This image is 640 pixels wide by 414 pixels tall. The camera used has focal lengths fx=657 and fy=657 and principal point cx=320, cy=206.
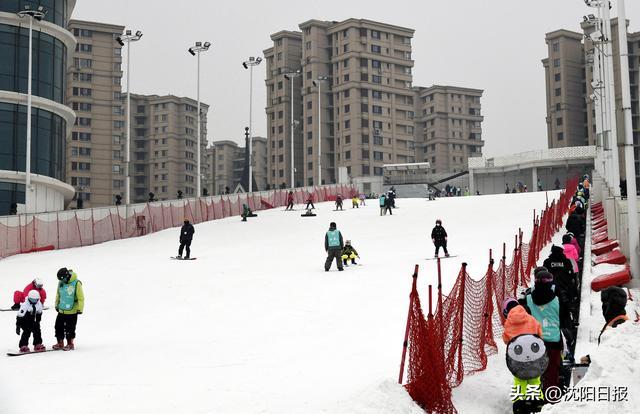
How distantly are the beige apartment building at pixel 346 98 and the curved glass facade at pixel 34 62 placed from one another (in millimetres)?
56955

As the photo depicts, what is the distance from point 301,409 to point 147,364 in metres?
3.76

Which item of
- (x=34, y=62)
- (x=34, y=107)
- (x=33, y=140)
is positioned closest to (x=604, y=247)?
(x=33, y=140)

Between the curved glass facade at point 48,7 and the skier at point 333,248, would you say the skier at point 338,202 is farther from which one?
the skier at point 333,248

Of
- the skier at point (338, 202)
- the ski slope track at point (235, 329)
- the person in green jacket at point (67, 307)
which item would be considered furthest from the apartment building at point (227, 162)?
the person in green jacket at point (67, 307)

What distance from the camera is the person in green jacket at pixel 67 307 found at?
11.8 m

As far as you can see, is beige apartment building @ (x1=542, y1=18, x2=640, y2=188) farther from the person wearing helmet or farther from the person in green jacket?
the person wearing helmet

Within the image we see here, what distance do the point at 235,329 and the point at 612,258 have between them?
983 centimetres

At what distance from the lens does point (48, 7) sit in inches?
1804

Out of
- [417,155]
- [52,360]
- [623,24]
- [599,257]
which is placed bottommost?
[52,360]

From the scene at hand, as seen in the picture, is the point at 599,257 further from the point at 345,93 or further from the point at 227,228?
the point at 345,93

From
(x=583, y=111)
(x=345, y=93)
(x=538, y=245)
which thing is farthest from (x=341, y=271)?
(x=583, y=111)

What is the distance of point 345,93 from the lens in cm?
10400

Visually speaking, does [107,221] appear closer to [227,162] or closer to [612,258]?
[612,258]

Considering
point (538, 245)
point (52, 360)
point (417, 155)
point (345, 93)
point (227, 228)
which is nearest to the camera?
point (52, 360)
